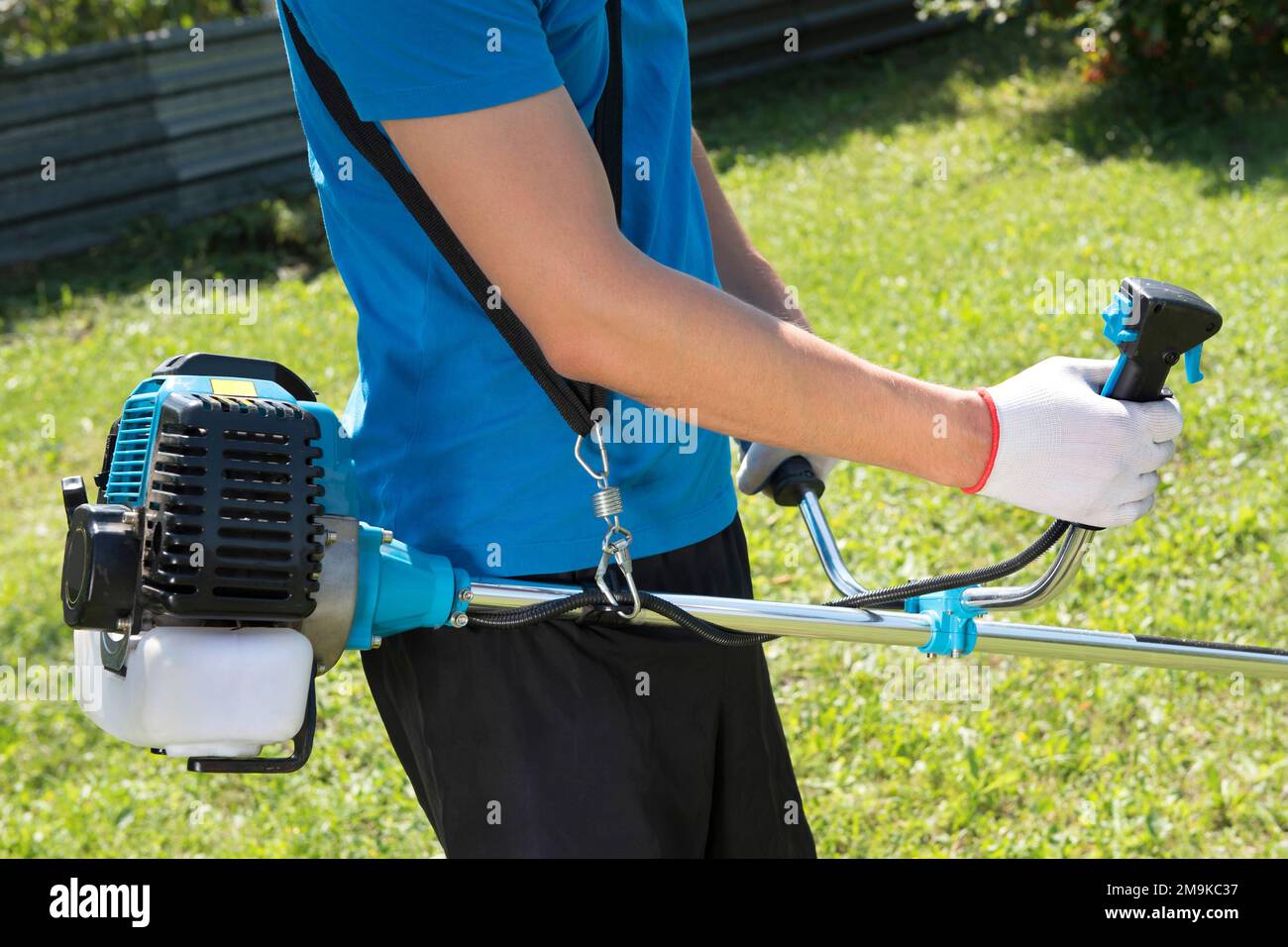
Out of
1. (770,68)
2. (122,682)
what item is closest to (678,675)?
(122,682)

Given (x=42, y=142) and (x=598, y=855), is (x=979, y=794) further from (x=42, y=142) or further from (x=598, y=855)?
(x=42, y=142)

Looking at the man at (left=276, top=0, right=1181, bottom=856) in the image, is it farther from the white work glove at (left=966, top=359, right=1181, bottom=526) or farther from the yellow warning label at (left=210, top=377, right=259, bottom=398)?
the yellow warning label at (left=210, top=377, right=259, bottom=398)

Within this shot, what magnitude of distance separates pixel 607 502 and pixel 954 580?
1.66ft

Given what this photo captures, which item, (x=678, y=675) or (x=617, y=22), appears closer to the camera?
(x=617, y=22)

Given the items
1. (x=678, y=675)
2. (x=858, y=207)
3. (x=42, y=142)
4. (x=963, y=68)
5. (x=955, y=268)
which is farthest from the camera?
(x=963, y=68)

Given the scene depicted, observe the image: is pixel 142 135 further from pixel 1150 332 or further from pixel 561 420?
pixel 1150 332

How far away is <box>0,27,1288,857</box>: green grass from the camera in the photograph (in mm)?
3189

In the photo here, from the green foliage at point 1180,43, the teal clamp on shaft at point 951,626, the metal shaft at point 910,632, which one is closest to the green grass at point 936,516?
the green foliage at point 1180,43

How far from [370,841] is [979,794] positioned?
144cm

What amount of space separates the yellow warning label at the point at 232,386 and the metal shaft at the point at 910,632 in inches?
13.2

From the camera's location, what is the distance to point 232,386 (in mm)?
1496

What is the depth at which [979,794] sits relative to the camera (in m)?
3.14

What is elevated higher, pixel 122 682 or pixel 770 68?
pixel 770 68

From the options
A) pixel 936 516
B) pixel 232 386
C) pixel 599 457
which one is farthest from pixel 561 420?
pixel 936 516
